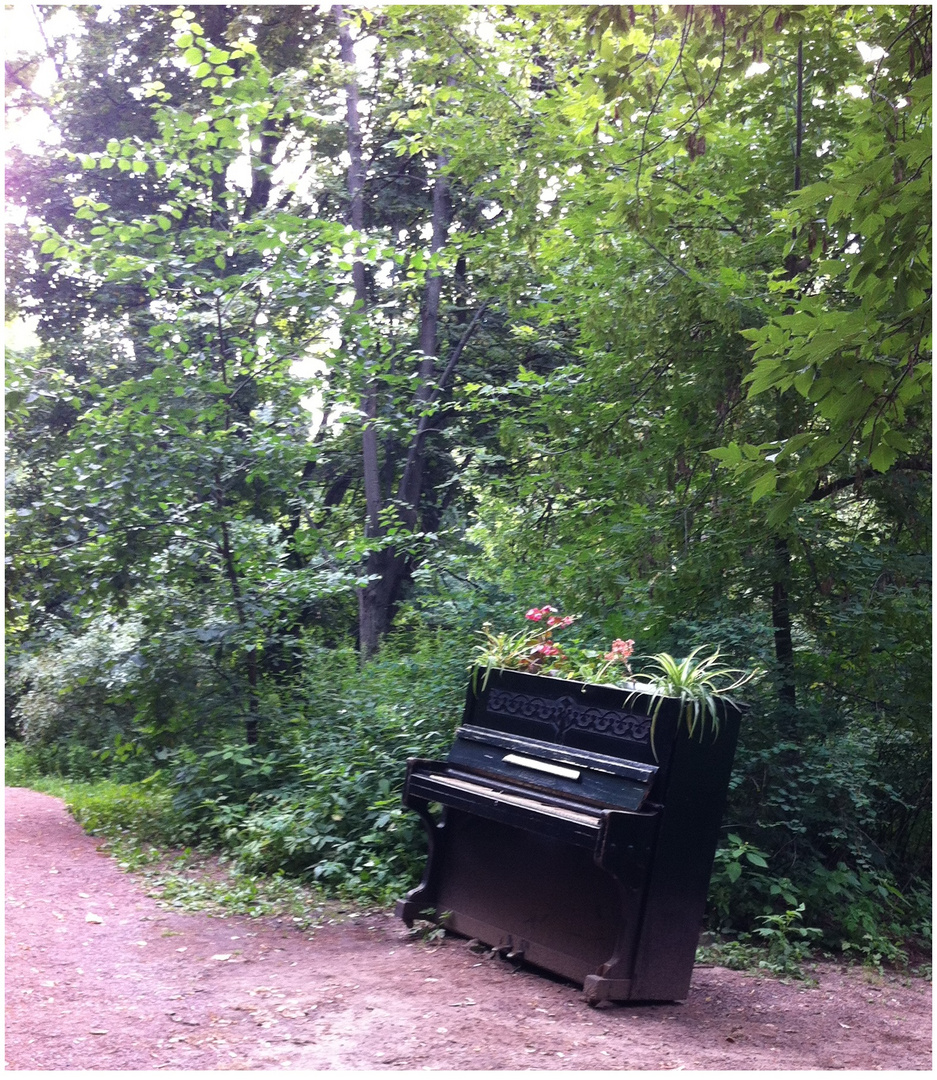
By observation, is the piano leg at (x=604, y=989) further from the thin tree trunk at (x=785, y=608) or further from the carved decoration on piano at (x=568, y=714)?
the thin tree trunk at (x=785, y=608)

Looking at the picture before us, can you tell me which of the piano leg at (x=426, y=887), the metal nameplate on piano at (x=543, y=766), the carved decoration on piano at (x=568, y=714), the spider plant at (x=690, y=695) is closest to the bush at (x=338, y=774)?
the piano leg at (x=426, y=887)

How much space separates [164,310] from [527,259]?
158 inches

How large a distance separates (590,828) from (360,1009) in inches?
47.2

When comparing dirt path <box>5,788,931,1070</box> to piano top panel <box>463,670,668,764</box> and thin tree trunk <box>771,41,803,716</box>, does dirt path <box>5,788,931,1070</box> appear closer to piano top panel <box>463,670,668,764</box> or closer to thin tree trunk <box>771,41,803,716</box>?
piano top panel <box>463,670,668,764</box>

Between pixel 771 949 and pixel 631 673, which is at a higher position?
pixel 631 673

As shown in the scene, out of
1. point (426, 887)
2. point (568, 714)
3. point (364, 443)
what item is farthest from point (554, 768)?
point (364, 443)

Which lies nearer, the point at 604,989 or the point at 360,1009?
the point at 360,1009

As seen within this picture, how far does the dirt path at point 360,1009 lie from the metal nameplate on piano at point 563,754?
989 millimetres

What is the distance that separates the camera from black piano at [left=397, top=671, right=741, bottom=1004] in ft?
13.5

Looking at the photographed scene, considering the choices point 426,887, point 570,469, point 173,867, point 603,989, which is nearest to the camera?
point 603,989

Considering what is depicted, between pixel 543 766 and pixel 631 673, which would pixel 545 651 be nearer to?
pixel 631 673

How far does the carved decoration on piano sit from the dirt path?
3.83 ft

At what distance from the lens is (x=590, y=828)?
3.96m

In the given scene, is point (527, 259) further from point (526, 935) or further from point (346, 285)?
point (526, 935)
